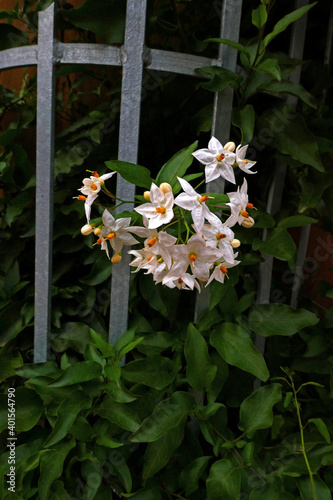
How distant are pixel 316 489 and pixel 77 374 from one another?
Result: 60 cm

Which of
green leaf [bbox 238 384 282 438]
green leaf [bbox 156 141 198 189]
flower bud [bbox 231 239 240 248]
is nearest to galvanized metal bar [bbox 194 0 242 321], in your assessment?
green leaf [bbox 156 141 198 189]

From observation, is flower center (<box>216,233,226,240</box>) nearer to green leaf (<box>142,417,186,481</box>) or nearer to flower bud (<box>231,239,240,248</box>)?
flower bud (<box>231,239,240,248</box>)

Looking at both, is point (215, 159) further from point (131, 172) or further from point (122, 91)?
point (122, 91)

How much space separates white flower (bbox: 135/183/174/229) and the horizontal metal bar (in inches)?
20.6

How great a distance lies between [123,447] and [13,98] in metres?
1.11

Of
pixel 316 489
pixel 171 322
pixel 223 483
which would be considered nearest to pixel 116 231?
pixel 171 322

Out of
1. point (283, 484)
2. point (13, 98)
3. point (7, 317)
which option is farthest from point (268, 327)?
point (13, 98)

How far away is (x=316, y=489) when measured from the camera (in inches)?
36.9

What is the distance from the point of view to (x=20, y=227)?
130cm

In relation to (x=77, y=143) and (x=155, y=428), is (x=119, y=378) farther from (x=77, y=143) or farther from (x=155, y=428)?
(x=77, y=143)

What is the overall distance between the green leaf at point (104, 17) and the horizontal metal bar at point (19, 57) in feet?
0.38

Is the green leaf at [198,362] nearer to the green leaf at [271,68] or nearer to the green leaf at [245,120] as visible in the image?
the green leaf at [245,120]

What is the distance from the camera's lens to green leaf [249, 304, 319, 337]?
1.02 m

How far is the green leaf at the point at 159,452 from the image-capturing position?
927mm
